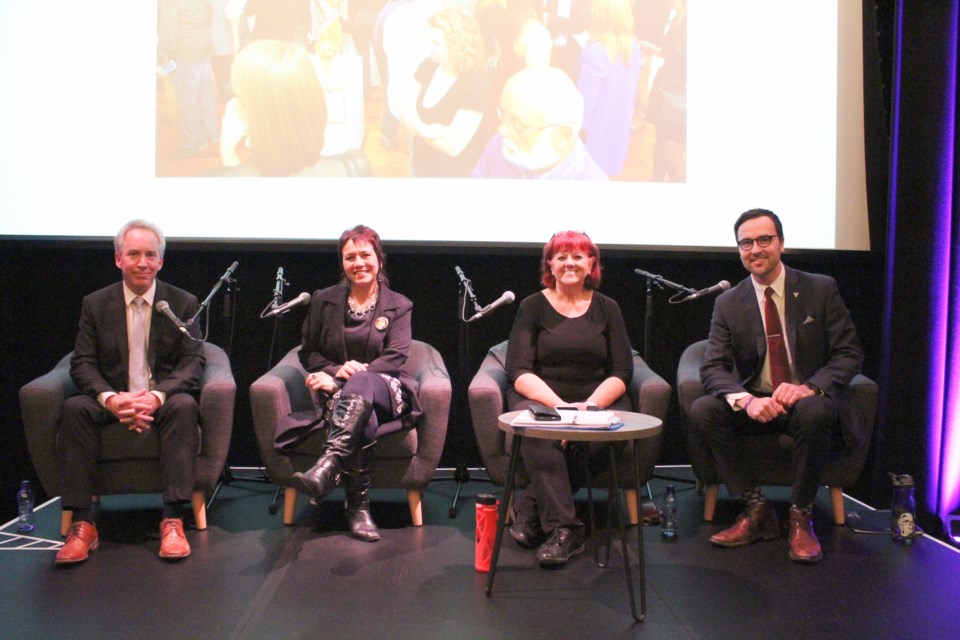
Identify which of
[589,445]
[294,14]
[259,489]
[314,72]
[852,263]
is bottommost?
[259,489]

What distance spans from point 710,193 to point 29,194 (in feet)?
11.3

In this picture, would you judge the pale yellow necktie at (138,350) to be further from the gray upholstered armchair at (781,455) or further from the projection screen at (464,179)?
the gray upholstered armchair at (781,455)

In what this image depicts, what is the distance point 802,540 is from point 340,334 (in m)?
2.10

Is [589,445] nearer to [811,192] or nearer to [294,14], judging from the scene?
[811,192]

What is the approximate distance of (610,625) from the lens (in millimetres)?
2648

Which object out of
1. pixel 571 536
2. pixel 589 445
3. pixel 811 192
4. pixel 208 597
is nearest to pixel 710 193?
pixel 811 192

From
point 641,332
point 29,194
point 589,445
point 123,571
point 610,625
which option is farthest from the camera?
point 641,332

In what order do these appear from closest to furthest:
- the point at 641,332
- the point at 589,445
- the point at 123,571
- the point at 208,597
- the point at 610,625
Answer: the point at 610,625 < the point at 208,597 < the point at 123,571 < the point at 589,445 < the point at 641,332

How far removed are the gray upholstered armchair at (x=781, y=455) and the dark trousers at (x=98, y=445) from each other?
2111 millimetres

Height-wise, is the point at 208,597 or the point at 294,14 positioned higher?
the point at 294,14

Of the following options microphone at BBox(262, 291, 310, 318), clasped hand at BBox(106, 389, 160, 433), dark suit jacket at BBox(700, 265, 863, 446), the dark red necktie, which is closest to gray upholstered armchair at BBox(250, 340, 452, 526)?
microphone at BBox(262, 291, 310, 318)

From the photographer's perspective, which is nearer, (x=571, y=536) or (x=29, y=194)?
→ (x=571, y=536)

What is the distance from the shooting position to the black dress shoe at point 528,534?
3.45 metres

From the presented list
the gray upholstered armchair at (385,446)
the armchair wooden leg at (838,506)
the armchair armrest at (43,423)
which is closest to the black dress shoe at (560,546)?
the gray upholstered armchair at (385,446)
